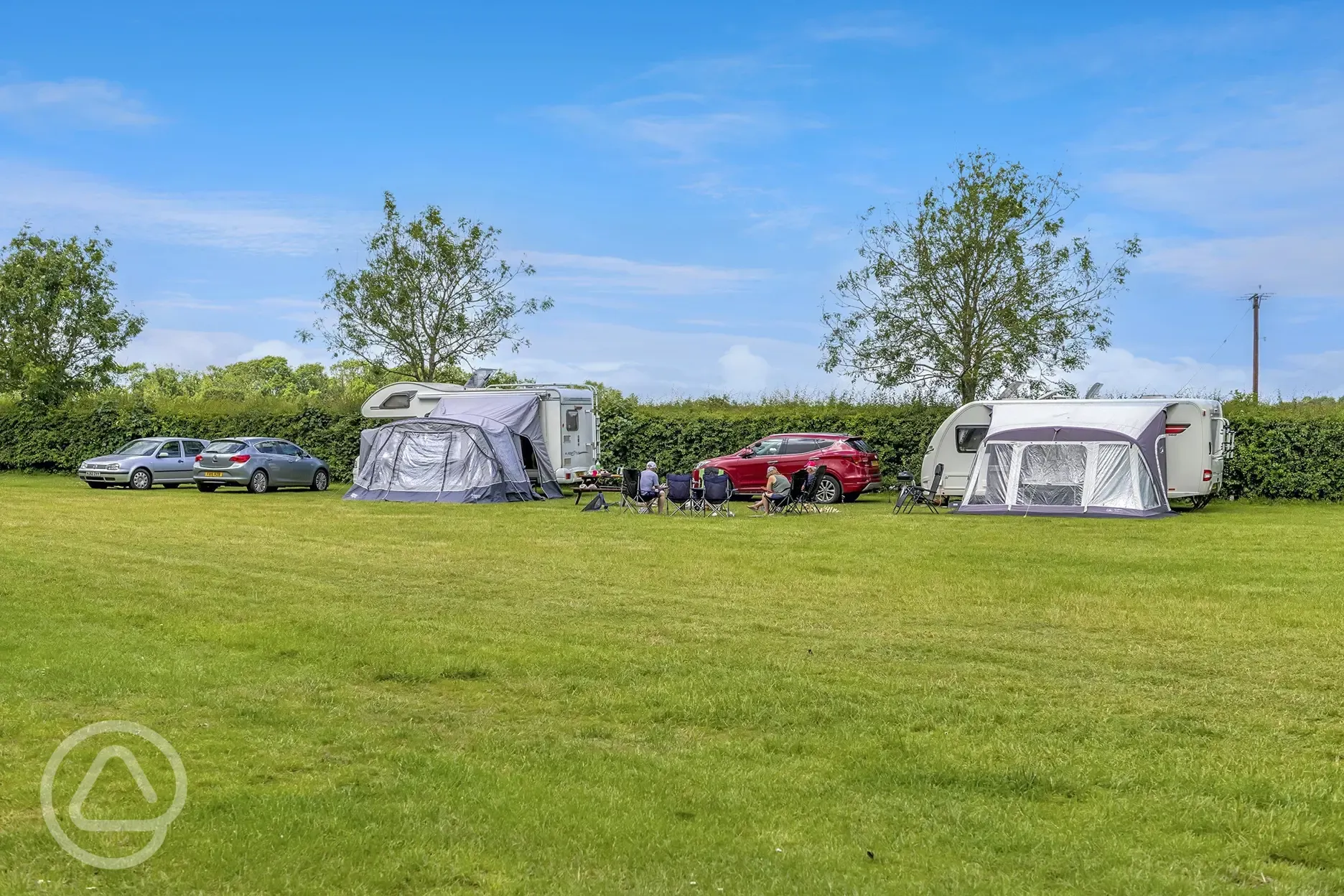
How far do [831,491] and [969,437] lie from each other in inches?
110

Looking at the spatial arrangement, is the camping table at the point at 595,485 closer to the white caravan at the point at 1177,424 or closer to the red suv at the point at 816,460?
the red suv at the point at 816,460

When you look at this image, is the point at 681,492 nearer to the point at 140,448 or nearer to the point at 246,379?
the point at 140,448

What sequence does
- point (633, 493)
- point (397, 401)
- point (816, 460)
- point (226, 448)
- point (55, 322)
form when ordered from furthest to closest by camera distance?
point (55, 322), point (397, 401), point (226, 448), point (816, 460), point (633, 493)

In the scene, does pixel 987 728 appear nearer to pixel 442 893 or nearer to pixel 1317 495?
pixel 442 893

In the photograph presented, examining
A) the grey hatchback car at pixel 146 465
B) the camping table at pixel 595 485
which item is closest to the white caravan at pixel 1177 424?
the camping table at pixel 595 485

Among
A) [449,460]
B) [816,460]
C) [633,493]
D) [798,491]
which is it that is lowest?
[633,493]

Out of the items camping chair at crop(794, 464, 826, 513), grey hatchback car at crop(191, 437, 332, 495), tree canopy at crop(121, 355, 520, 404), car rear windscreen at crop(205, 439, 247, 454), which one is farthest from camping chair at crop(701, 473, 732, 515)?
tree canopy at crop(121, 355, 520, 404)

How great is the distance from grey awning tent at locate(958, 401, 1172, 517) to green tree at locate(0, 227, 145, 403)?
30717 millimetres

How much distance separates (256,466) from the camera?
29.2 m

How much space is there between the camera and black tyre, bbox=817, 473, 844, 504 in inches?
989

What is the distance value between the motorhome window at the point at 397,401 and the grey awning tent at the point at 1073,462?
13.1 metres

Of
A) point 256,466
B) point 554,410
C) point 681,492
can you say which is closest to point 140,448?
point 256,466

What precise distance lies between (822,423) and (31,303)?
27.4 metres

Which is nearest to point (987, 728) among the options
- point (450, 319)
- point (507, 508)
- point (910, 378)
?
point (507, 508)
